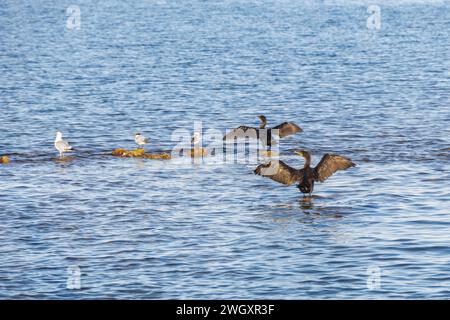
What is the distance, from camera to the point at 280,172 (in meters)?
26.8

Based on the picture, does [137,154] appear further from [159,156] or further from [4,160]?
[4,160]

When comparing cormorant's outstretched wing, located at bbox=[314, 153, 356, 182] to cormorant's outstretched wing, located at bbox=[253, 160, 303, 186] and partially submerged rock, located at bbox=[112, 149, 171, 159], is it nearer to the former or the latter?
cormorant's outstretched wing, located at bbox=[253, 160, 303, 186]

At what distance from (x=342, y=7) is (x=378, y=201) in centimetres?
8933

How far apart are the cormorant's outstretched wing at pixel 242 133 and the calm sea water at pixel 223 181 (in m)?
0.97

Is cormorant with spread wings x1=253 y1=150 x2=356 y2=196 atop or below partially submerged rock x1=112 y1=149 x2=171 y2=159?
atop

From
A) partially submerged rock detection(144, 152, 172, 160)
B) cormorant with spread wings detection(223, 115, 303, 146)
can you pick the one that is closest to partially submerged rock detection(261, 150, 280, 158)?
cormorant with spread wings detection(223, 115, 303, 146)

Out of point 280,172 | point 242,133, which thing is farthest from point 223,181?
point 280,172

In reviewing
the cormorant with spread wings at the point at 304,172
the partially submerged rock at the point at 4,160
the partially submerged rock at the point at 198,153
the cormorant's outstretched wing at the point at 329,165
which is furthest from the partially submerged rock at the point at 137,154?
the cormorant's outstretched wing at the point at 329,165

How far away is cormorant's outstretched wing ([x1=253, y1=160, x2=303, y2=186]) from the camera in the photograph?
1053 inches

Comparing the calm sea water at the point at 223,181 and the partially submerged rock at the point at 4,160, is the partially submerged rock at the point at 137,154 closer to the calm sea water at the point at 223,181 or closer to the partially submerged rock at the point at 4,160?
the calm sea water at the point at 223,181

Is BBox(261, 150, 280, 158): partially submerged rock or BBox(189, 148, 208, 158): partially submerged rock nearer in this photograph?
BBox(261, 150, 280, 158): partially submerged rock

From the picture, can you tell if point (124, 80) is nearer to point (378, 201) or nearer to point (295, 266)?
point (378, 201)

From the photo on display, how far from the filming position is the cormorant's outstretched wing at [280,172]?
87.7 ft
